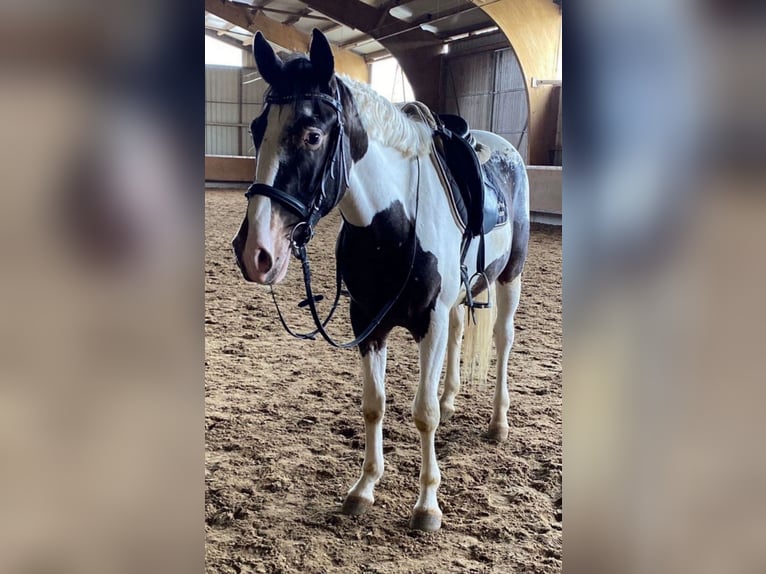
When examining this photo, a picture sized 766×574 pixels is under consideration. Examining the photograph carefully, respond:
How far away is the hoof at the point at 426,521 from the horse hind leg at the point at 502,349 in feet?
2.05

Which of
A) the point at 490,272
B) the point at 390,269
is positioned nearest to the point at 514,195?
the point at 490,272

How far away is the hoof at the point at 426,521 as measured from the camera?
1556 mm

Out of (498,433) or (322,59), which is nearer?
(322,59)

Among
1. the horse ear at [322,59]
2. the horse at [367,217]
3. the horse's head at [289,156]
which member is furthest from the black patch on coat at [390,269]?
the horse ear at [322,59]

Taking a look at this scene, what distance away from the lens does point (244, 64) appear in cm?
1305

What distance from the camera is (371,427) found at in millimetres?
1667

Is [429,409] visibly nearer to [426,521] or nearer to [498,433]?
[426,521]

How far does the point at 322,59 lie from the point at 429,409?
0.96 meters

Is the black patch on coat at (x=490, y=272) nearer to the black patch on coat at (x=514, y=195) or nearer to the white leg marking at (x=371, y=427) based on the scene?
the black patch on coat at (x=514, y=195)

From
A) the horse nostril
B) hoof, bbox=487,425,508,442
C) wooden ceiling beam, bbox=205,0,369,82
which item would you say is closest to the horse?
the horse nostril

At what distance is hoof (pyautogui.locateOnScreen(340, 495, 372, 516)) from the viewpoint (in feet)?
5.35
